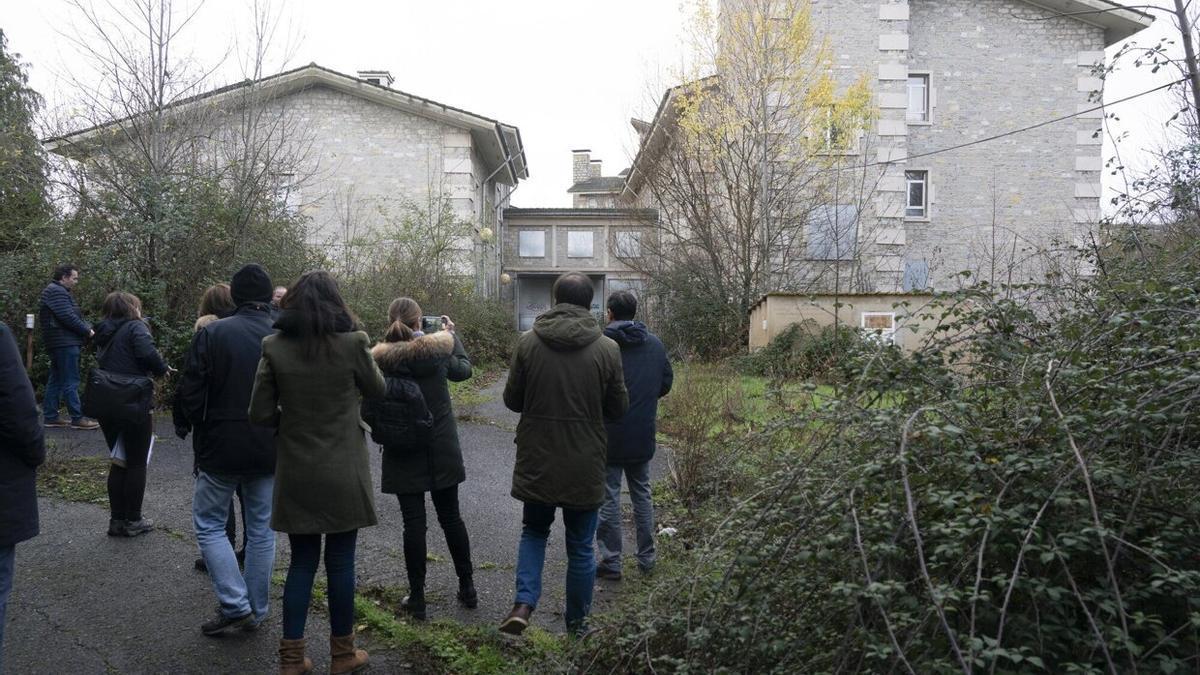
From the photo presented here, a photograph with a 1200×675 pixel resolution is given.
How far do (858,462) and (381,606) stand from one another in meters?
3.13

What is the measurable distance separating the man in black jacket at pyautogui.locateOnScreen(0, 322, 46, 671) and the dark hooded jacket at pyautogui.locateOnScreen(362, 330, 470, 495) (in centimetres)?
163

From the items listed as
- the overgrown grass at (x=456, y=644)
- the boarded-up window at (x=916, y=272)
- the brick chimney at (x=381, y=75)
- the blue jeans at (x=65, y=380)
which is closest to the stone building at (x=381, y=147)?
the brick chimney at (x=381, y=75)

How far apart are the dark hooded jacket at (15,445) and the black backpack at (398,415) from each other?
64.1 inches

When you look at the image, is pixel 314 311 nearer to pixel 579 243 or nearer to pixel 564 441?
pixel 564 441

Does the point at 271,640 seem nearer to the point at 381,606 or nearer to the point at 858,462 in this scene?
the point at 381,606

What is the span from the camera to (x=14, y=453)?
3.67m

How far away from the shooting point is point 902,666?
2850mm

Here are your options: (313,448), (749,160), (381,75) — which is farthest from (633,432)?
(381,75)

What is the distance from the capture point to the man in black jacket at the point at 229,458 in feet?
15.4

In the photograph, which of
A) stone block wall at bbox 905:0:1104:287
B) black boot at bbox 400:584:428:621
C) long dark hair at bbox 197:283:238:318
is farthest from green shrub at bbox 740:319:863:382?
stone block wall at bbox 905:0:1104:287

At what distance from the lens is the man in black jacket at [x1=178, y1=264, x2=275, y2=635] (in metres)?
4.68

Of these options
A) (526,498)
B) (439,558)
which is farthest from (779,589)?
(439,558)

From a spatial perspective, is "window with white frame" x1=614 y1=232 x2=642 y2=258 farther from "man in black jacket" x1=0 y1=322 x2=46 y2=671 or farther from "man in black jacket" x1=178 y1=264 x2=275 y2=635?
"man in black jacket" x1=0 y1=322 x2=46 y2=671

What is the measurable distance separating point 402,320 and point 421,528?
1.18 metres
